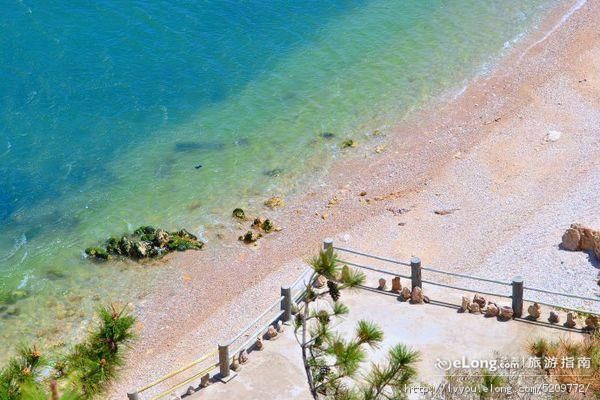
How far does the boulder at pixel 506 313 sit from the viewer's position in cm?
2130

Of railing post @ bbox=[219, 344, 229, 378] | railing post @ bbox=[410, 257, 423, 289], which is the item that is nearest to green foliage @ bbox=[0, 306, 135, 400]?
railing post @ bbox=[219, 344, 229, 378]

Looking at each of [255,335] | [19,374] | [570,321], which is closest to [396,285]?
[255,335]

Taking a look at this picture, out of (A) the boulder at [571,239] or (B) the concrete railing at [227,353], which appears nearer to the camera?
(B) the concrete railing at [227,353]

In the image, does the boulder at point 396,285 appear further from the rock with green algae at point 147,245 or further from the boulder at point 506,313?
the rock with green algae at point 147,245

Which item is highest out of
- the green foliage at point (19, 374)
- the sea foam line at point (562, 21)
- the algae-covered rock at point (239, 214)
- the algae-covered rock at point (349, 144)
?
the green foliage at point (19, 374)

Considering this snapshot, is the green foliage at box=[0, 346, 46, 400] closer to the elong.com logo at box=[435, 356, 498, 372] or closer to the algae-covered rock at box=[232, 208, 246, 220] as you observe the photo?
the elong.com logo at box=[435, 356, 498, 372]

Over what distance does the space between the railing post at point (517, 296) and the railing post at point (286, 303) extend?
5.65m

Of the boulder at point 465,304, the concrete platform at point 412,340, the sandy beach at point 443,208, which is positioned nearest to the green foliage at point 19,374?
the concrete platform at point 412,340

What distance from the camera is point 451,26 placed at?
4497 centimetres

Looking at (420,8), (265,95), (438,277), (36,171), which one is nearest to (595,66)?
(420,8)

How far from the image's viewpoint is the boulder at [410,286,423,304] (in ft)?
72.8

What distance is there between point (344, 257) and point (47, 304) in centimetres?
987

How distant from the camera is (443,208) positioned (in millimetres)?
30484

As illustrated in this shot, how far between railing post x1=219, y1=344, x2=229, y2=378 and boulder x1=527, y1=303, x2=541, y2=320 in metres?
7.64
